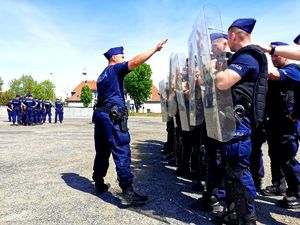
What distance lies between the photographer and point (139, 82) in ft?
232

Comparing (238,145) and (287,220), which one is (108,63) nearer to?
(238,145)

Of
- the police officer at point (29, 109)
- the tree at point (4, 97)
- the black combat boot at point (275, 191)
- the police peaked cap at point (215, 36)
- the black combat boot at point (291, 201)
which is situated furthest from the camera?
the tree at point (4, 97)

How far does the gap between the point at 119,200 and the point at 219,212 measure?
1380mm

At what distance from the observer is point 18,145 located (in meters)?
9.62

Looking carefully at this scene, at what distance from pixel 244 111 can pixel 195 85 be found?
3.69 ft

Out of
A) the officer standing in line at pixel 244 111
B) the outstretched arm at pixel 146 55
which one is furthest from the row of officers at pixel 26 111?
the officer standing in line at pixel 244 111

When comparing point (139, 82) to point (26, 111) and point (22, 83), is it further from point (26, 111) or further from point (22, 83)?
point (26, 111)

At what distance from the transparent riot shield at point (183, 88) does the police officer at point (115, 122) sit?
1037 millimetres

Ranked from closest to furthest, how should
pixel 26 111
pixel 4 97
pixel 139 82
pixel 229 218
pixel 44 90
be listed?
pixel 229 218 < pixel 26 111 < pixel 139 82 < pixel 4 97 < pixel 44 90

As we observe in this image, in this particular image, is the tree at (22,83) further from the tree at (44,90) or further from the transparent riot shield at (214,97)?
the transparent riot shield at (214,97)

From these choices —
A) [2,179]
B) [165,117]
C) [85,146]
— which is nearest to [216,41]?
[2,179]

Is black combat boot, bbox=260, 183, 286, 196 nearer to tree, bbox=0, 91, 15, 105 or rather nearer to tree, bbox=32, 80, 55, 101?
tree, bbox=0, 91, 15, 105

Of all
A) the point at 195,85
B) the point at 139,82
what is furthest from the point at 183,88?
the point at 139,82

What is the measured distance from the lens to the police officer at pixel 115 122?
4.11 metres
